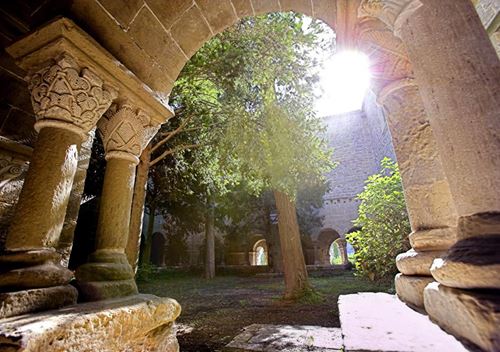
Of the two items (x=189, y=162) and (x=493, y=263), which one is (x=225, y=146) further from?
(x=493, y=263)

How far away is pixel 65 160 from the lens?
4.57 ft

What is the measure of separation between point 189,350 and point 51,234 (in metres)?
2.53

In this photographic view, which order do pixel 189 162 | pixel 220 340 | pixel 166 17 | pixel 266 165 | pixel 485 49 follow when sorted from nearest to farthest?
pixel 485 49 → pixel 166 17 → pixel 220 340 → pixel 266 165 → pixel 189 162

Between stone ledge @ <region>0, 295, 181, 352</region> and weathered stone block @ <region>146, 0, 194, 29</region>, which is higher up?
weathered stone block @ <region>146, 0, 194, 29</region>

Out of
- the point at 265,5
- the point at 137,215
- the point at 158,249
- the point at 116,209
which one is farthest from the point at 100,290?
the point at 158,249

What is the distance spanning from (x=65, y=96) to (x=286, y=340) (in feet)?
9.93

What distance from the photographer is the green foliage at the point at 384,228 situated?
4949mm

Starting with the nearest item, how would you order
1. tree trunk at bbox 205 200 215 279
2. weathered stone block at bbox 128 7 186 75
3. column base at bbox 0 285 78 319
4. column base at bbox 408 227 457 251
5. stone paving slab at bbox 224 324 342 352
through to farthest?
column base at bbox 0 285 78 319 < column base at bbox 408 227 457 251 < weathered stone block at bbox 128 7 186 75 < stone paving slab at bbox 224 324 342 352 < tree trunk at bbox 205 200 215 279

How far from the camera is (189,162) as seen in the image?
741 cm

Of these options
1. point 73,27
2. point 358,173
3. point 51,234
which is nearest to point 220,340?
point 51,234

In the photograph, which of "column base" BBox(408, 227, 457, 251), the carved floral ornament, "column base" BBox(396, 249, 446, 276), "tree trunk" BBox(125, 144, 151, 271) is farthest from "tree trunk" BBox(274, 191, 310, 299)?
the carved floral ornament

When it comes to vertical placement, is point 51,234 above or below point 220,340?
above

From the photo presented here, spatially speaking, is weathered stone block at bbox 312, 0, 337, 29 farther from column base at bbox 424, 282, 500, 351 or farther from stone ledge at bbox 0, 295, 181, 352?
stone ledge at bbox 0, 295, 181, 352

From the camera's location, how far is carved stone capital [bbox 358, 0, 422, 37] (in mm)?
1237
